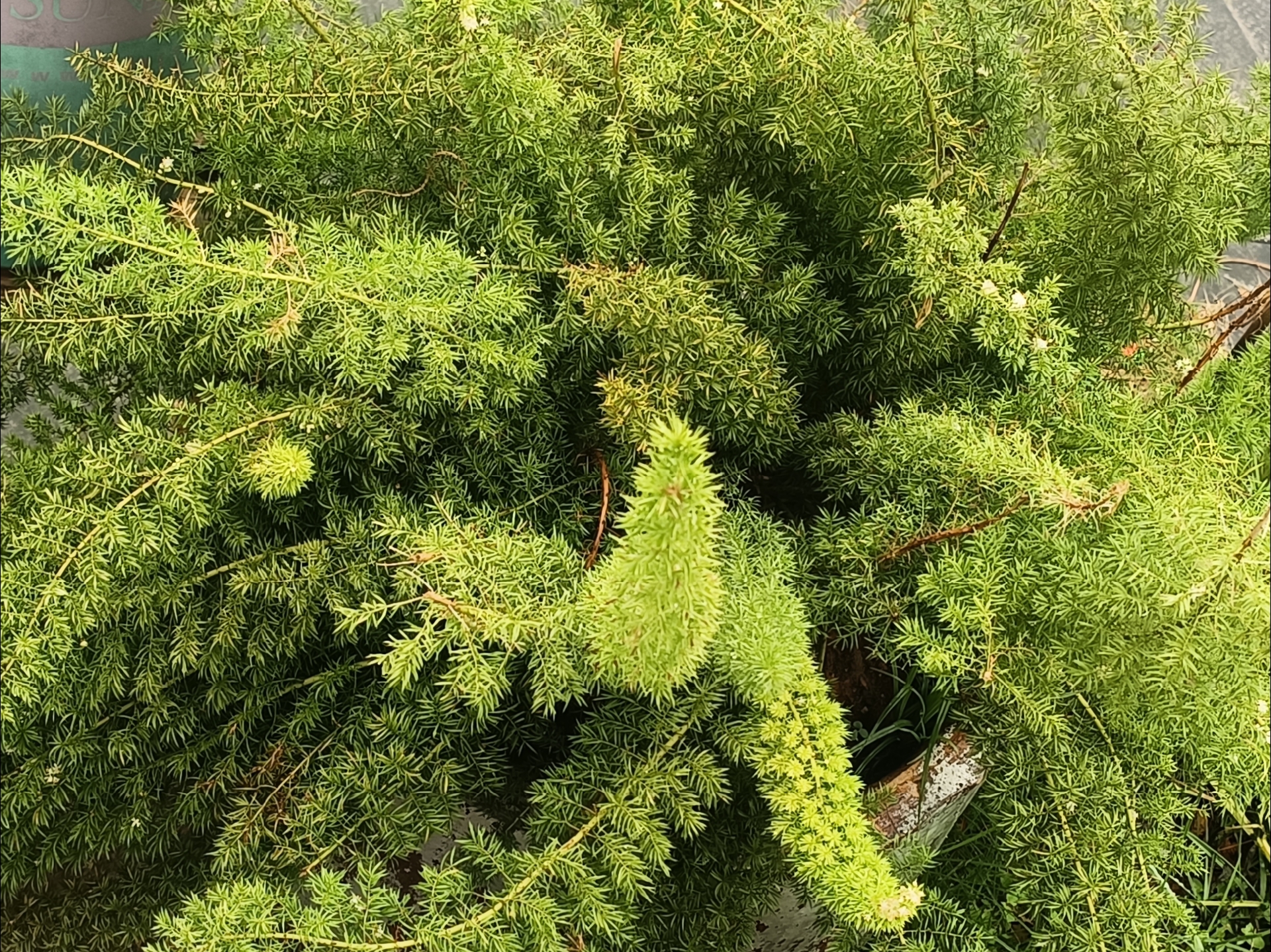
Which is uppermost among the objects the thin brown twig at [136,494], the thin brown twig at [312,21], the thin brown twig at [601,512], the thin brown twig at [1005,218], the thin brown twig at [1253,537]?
the thin brown twig at [1005,218]

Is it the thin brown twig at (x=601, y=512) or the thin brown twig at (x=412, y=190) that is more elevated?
the thin brown twig at (x=412, y=190)

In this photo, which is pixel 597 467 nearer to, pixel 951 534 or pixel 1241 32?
pixel 951 534

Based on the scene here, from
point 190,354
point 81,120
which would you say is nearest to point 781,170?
point 190,354

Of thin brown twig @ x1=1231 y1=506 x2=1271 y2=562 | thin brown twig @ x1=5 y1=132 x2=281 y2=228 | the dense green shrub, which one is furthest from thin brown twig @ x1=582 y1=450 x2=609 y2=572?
thin brown twig @ x1=1231 y1=506 x2=1271 y2=562

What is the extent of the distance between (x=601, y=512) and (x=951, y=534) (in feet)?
1.06

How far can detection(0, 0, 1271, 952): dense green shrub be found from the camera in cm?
85

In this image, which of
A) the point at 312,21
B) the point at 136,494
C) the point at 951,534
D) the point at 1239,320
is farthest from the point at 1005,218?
the point at 136,494

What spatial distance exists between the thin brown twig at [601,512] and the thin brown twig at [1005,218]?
0.40m

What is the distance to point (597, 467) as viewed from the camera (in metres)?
1.05

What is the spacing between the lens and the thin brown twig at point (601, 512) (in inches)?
36.7

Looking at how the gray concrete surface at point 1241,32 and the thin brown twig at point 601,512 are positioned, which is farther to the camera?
the gray concrete surface at point 1241,32

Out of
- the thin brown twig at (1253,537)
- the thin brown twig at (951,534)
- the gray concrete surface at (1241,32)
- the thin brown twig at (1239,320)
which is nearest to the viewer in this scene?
the thin brown twig at (1253,537)

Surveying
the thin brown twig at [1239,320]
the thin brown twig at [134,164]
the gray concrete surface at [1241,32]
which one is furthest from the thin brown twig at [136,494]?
the gray concrete surface at [1241,32]

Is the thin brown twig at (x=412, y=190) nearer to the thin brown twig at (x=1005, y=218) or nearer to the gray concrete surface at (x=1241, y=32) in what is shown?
the thin brown twig at (x=1005, y=218)
